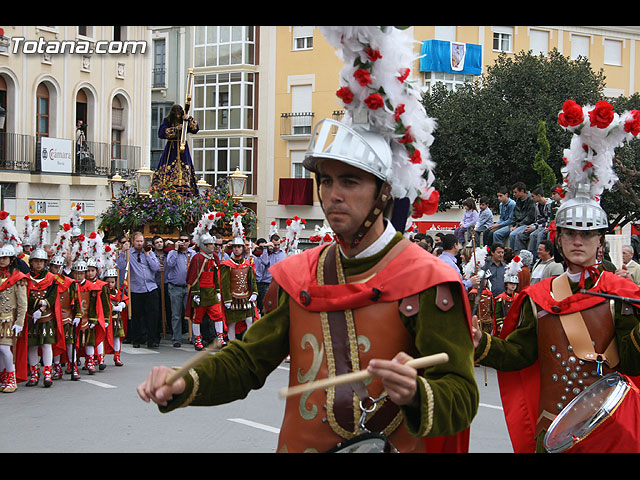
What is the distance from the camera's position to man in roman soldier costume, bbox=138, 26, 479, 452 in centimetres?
312

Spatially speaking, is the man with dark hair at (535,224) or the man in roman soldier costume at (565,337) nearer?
the man in roman soldier costume at (565,337)

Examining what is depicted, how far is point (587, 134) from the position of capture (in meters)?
5.71

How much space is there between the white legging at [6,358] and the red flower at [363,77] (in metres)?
8.93

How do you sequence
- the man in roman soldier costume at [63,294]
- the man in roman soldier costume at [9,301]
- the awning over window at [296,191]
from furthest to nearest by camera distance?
the awning over window at [296,191] → the man in roman soldier costume at [63,294] → the man in roman soldier costume at [9,301]

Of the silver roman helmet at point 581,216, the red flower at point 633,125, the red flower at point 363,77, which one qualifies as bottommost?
the silver roman helmet at point 581,216

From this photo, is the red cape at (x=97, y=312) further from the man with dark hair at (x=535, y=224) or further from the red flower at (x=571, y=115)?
the red flower at (x=571, y=115)

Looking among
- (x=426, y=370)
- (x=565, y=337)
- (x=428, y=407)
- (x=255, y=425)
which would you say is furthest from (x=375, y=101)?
(x=255, y=425)

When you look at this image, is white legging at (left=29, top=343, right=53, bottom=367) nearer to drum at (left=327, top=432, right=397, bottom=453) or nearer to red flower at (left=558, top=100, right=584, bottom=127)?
red flower at (left=558, top=100, right=584, bottom=127)

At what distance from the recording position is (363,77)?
11.3 feet

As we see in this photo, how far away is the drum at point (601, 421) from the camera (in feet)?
14.9

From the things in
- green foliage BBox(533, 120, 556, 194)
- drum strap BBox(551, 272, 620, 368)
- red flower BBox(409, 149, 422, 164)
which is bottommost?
drum strap BBox(551, 272, 620, 368)

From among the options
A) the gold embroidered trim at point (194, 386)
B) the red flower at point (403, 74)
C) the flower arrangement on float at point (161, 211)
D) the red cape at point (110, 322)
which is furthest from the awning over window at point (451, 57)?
the gold embroidered trim at point (194, 386)

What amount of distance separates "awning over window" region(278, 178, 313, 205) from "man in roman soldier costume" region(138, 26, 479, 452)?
3795cm

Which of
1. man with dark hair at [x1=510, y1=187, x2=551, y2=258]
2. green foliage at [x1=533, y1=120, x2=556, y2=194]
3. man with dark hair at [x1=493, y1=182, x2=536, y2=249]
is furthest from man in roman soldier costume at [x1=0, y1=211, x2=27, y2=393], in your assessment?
man with dark hair at [x1=493, y1=182, x2=536, y2=249]
